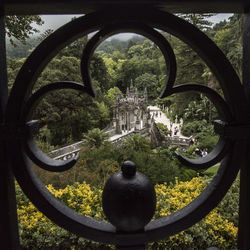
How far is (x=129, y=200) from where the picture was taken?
62 centimetres

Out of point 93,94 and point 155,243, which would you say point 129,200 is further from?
point 155,243

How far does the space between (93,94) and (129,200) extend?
33 cm

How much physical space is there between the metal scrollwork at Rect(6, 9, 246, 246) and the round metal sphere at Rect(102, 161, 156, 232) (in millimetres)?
55

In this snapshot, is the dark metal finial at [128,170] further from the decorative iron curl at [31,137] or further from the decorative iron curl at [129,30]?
the decorative iron curl at [129,30]

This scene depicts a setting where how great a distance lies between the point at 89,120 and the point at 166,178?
19.6 ft

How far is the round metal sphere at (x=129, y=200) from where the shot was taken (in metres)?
0.62

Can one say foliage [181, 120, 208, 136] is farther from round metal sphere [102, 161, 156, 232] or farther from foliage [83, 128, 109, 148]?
round metal sphere [102, 161, 156, 232]

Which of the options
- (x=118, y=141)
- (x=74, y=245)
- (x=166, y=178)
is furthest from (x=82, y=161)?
(x=118, y=141)

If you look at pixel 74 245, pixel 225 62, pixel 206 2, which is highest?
pixel 206 2

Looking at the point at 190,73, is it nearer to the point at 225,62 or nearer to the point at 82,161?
the point at 82,161

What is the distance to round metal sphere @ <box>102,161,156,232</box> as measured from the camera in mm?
623

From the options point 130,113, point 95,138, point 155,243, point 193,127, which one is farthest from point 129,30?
point 130,113

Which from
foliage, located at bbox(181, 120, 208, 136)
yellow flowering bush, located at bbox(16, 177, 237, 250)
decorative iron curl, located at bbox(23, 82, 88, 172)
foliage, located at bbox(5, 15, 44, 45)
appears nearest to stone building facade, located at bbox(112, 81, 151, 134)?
foliage, located at bbox(181, 120, 208, 136)

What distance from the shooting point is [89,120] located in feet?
33.5
